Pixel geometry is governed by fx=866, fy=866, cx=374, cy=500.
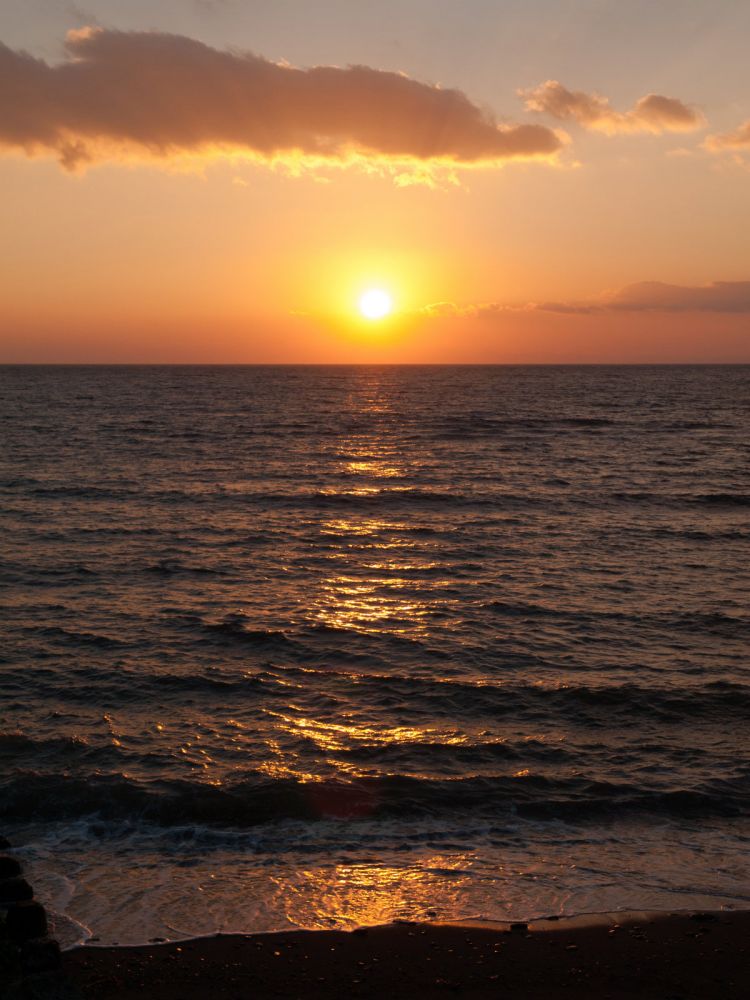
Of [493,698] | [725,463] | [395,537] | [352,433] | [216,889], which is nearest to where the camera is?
[216,889]

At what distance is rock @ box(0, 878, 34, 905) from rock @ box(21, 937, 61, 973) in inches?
22.1

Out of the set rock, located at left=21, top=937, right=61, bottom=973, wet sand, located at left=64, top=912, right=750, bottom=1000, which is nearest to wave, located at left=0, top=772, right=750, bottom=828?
wet sand, located at left=64, top=912, right=750, bottom=1000

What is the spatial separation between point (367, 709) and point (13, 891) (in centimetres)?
759

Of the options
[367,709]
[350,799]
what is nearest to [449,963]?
[350,799]

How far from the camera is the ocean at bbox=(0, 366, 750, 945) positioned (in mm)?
9961

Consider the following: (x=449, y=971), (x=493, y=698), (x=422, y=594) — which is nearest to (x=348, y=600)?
(x=422, y=594)

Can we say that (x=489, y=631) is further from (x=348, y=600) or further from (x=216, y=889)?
(x=216, y=889)

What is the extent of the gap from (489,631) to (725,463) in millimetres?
35880

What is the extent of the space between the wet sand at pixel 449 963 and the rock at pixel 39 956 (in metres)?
0.36

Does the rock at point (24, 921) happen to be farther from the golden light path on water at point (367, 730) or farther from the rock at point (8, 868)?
the golden light path on water at point (367, 730)

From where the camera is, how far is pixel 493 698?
610 inches

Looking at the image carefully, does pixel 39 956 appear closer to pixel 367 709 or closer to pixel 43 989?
pixel 43 989

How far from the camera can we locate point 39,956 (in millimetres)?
7547

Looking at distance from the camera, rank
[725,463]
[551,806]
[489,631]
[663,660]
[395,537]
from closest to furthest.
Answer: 1. [551,806]
2. [663,660]
3. [489,631]
4. [395,537]
5. [725,463]
